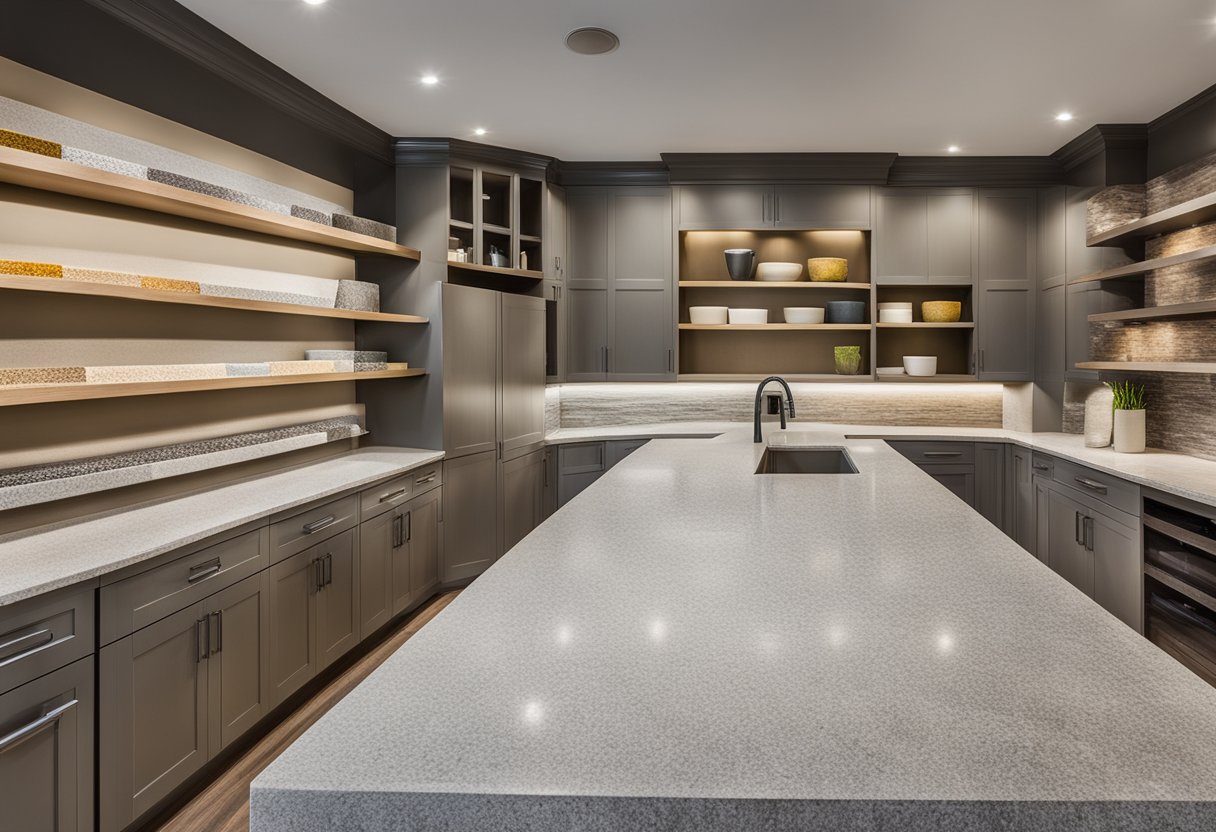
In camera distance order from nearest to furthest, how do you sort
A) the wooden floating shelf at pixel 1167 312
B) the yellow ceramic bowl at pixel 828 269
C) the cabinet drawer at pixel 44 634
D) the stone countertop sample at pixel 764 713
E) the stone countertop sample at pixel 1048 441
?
→ the stone countertop sample at pixel 764 713, the cabinet drawer at pixel 44 634, the stone countertop sample at pixel 1048 441, the wooden floating shelf at pixel 1167 312, the yellow ceramic bowl at pixel 828 269

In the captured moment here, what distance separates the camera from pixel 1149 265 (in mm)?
3434

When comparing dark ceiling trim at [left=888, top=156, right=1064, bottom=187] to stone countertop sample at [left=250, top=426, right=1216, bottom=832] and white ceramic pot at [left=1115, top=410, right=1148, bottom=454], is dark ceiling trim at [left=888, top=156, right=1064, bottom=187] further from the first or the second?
stone countertop sample at [left=250, top=426, right=1216, bottom=832]

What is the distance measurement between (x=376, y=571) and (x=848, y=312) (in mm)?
3451

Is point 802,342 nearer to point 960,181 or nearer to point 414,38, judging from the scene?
point 960,181

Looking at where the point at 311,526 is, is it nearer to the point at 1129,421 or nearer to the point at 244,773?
the point at 244,773

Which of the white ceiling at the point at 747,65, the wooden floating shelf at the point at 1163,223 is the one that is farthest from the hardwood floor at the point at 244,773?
the wooden floating shelf at the point at 1163,223

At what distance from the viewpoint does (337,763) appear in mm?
717

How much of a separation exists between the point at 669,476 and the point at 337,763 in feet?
6.05

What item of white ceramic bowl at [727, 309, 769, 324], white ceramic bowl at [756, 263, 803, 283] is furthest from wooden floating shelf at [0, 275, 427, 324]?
white ceramic bowl at [756, 263, 803, 283]

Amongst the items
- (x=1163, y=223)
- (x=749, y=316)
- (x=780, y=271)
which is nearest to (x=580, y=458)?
(x=749, y=316)

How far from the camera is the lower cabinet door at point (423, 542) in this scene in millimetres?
3613

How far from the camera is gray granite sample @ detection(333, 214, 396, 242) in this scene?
3524 millimetres

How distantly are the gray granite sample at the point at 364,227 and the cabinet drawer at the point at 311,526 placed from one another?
1.41 m

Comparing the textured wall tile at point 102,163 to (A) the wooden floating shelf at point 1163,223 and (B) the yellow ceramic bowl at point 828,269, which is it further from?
(A) the wooden floating shelf at point 1163,223
